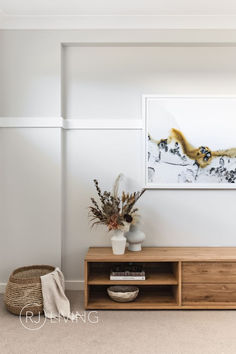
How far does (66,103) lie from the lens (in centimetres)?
345

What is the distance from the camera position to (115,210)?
311 cm

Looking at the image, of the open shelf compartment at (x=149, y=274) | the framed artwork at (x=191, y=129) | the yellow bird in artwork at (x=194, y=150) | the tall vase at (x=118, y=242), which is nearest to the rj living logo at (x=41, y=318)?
the open shelf compartment at (x=149, y=274)

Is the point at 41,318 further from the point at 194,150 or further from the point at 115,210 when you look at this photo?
the point at 194,150

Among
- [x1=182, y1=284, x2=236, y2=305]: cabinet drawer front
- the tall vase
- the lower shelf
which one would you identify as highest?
the tall vase

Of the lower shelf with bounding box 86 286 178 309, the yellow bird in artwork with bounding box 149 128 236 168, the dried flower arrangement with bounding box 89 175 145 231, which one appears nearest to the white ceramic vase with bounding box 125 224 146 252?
the dried flower arrangement with bounding box 89 175 145 231

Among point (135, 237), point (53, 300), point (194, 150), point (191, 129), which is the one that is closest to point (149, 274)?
point (135, 237)

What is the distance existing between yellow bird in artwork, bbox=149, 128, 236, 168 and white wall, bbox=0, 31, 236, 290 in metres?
0.31

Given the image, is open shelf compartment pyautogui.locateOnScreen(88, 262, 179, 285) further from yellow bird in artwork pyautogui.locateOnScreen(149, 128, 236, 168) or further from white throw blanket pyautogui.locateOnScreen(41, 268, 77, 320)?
yellow bird in artwork pyautogui.locateOnScreen(149, 128, 236, 168)

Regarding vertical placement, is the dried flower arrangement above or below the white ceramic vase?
above

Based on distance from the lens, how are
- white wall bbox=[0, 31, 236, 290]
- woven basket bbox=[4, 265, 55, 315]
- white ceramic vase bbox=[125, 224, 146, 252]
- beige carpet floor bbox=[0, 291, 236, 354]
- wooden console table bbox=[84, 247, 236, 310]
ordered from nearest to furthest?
beige carpet floor bbox=[0, 291, 236, 354]
woven basket bbox=[4, 265, 55, 315]
wooden console table bbox=[84, 247, 236, 310]
white ceramic vase bbox=[125, 224, 146, 252]
white wall bbox=[0, 31, 236, 290]

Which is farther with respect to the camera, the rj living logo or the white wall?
the white wall

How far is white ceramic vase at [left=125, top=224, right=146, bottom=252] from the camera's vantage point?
3.21m

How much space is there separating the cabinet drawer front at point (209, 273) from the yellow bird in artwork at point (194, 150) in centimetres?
99

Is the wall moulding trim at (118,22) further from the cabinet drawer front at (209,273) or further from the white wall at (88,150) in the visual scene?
the cabinet drawer front at (209,273)
